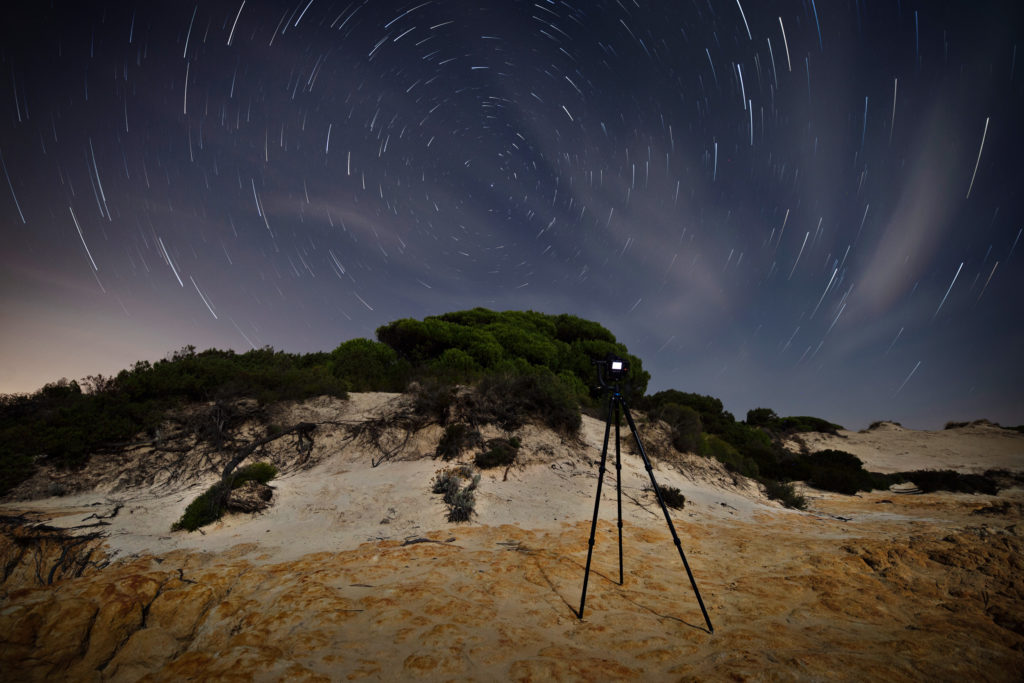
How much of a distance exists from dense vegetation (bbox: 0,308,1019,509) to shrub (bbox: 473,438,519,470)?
Answer: 0.12ft

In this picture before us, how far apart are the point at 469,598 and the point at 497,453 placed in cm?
515

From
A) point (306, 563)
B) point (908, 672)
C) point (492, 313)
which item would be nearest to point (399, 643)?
point (306, 563)

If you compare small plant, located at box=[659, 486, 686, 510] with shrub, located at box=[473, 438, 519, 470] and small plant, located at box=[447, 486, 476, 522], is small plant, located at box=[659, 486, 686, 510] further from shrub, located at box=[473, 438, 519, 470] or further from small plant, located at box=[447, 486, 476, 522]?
small plant, located at box=[447, 486, 476, 522]

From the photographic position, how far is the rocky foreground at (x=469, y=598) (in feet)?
9.44

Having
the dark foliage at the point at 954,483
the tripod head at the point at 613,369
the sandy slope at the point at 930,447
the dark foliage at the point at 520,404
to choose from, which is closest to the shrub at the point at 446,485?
the dark foliage at the point at 520,404

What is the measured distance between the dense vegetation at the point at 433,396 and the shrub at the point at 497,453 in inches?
1.4

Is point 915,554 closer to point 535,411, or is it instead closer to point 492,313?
point 535,411

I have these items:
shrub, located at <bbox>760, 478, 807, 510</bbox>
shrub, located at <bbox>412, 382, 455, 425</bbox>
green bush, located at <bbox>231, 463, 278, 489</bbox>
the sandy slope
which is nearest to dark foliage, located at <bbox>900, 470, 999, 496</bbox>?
the sandy slope

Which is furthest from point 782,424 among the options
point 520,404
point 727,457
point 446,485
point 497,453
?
point 446,485

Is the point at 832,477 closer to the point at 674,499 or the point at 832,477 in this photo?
the point at 832,477

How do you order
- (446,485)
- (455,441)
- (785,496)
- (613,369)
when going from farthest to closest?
(785,496)
(455,441)
(446,485)
(613,369)

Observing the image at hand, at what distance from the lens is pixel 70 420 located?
8758 mm

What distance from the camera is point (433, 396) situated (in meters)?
10.6

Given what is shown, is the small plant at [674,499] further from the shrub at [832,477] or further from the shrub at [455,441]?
the shrub at [832,477]
